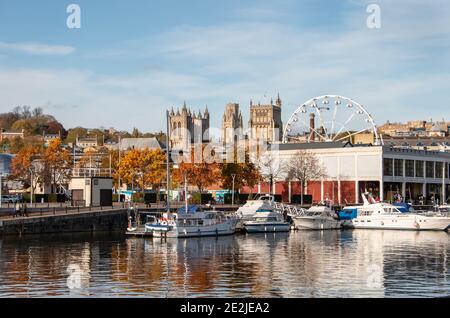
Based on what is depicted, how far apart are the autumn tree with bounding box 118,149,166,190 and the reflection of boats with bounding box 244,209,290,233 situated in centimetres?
3846

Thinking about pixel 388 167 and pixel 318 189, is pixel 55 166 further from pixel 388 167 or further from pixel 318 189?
pixel 388 167

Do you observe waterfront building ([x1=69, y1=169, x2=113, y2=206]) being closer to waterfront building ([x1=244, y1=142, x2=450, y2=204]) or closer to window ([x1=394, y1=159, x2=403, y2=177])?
waterfront building ([x1=244, y1=142, x2=450, y2=204])

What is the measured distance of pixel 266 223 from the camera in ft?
289

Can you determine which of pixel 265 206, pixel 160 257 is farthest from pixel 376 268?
pixel 265 206

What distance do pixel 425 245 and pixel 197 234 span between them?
23.9m

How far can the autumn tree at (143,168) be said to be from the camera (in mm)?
125375

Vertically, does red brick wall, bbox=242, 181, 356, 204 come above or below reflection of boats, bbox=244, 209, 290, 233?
above

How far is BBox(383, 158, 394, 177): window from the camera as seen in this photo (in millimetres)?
134913

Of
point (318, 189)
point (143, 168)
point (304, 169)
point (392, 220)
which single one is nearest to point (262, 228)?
point (392, 220)

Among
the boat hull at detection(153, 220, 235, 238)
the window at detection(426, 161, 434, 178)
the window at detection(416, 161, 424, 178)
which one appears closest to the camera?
the boat hull at detection(153, 220, 235, 238)

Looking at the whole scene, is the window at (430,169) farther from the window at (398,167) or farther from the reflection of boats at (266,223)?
the reflection of boats at (266,223)

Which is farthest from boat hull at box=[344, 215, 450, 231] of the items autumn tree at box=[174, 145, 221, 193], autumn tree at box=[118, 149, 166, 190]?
autumn tree at box=[118, 149, 166, 190]
